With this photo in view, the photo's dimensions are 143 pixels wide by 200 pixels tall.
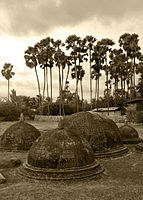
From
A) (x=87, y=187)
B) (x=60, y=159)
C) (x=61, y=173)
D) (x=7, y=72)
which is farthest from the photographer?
(x=7, y=72)

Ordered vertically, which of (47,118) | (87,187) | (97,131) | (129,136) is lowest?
(87,187)

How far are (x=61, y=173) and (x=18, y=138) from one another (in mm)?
9673

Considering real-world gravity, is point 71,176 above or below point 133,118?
below

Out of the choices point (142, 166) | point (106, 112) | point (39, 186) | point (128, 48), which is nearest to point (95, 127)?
point (142, 166)

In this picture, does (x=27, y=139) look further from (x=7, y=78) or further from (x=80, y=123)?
(x=7, y=78)

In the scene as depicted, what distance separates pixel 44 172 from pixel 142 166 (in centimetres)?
618

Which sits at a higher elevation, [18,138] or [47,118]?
[47,118]

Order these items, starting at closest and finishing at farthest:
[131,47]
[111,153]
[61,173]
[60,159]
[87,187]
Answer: [87,187] → [61,173] → [60,159] → [111,153] → [131,47]

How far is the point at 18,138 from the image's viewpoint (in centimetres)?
2256

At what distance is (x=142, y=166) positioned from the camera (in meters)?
A: 16.2

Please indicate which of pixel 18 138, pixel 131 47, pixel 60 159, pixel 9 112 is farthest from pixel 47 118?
pixel 60 159

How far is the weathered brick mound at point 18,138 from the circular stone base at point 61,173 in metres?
7.66

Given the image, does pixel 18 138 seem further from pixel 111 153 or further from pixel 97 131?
pixel 111 153

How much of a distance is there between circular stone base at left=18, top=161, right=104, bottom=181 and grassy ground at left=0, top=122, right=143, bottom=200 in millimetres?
360
